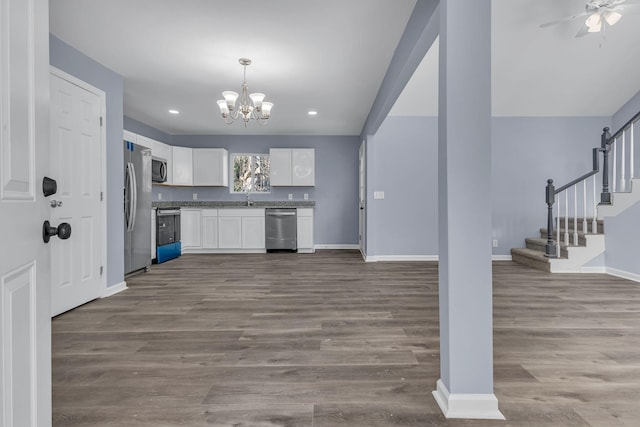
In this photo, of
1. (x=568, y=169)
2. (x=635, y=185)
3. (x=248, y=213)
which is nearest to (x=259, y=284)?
(x=248, y=213)

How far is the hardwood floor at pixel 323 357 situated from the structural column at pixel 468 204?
0.73ft

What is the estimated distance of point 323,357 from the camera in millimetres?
1931

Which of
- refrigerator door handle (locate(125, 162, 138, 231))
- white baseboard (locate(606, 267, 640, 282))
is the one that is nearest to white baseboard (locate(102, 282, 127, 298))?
refrigerator door handle (locate(125, 162, 138, 231))

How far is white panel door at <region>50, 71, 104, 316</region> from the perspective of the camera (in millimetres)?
2688

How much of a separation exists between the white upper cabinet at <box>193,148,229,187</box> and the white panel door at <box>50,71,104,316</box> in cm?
309

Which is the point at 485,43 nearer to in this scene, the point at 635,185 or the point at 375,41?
the point at 375,41

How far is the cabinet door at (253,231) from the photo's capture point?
6152 mm

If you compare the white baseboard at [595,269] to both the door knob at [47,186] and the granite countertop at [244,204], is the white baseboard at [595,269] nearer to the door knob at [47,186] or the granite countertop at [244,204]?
the granite countertop at [244,204]

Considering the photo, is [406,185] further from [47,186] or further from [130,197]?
[47,186]

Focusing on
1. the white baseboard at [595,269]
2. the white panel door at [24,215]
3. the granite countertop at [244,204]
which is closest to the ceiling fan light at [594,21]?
the white baseboard at [595,269]

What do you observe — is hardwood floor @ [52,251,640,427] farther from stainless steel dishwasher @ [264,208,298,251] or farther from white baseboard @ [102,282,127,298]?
stainless steel dishwasher @ [264,208,298,251]

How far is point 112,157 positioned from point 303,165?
358 centimetres

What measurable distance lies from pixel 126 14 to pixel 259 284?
287 cm

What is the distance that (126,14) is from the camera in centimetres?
247
